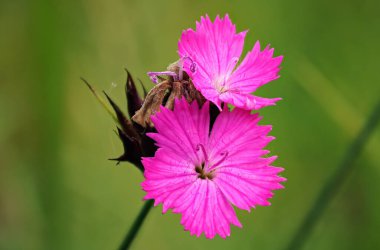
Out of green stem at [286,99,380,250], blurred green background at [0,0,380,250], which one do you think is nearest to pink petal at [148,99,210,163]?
green stem at [286,99,380,250]

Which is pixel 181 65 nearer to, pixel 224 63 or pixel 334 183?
pixel 224 63

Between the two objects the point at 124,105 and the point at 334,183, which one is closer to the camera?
the point at 334,183

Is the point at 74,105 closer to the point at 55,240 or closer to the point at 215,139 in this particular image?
the point at 55,240

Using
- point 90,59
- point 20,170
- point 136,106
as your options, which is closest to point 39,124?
point 20,170

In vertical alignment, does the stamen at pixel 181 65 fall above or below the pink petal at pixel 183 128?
above

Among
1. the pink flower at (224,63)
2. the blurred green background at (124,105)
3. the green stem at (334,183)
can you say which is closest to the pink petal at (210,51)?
the pink flower at (224,63)

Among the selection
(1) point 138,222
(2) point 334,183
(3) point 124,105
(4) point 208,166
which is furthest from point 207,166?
(3) point 124,105

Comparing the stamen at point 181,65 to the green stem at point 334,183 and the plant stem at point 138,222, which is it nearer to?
the plant stem at point 138,222
